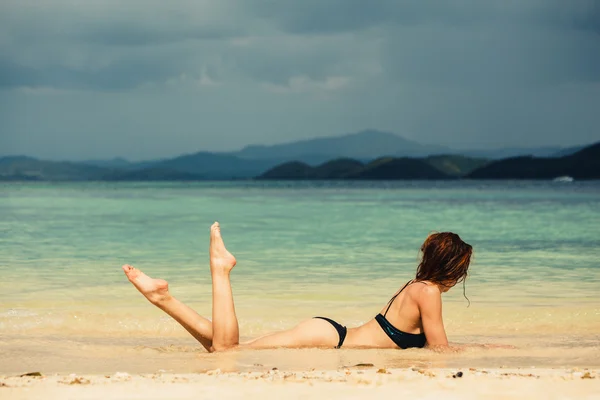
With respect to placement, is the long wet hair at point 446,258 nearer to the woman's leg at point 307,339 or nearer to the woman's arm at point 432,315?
the woman's arm at point 432,315

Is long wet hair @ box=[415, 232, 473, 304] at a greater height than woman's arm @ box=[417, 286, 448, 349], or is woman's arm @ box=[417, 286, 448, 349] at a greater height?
long wet hair @ box=[415, 232, 473, 304]

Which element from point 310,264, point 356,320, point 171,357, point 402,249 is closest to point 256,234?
point 402,249

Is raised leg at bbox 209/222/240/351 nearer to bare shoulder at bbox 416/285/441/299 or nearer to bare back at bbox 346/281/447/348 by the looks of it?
bare back at bbox 346/281/447/348

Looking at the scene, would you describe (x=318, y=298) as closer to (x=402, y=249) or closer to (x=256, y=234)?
(x=402, y=249)

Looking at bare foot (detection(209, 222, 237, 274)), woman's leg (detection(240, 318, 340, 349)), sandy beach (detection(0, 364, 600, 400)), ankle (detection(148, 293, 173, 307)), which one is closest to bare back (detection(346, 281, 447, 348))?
woman's leg (detection(240, 318, 340, 349))

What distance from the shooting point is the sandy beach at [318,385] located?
165 inches

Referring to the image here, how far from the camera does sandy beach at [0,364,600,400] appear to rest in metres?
4.19

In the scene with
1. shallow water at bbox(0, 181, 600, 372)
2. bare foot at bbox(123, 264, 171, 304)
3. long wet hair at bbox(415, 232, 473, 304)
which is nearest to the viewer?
long wet hair at bbox(415, 232, 473, 304)

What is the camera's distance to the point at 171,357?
5.82m

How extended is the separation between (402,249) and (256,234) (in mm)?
4664

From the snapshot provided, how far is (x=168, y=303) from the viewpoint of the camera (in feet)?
18.8

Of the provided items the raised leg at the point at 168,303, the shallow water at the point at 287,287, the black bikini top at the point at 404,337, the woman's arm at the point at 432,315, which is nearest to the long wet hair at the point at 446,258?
the woman's arm at the point at 432,315

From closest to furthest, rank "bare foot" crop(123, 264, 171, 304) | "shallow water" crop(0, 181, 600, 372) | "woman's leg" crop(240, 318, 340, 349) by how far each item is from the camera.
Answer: "bare foot" crop(123, 264, 171, 304) < "woman's leg" crop(240, 318, 340, 349) < "shallow water" crop(0, 181, 600, 372)

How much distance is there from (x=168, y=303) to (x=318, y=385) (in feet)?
5.56
